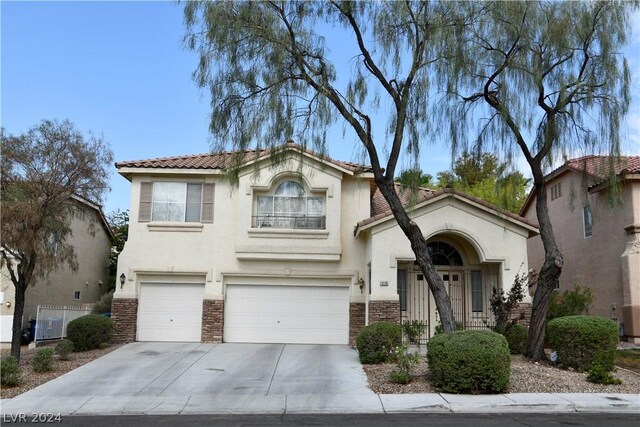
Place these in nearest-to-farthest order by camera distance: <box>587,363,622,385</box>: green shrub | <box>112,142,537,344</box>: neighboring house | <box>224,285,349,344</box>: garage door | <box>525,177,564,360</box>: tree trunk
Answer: <box>587,363,622,385</box>: green shrub < <box>525,177,564,360</box>: tree trunk < <box>112,142,537,344</box>: neighboring house < <box>224,285,349,344</box>: garage door

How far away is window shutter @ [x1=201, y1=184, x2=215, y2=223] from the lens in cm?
2012

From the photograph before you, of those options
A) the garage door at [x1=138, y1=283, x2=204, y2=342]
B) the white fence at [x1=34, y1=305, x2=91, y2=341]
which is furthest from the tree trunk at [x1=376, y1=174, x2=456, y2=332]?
the white fence at [x1=34, y1=305, x2=91, y2=341]

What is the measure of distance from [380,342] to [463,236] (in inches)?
211

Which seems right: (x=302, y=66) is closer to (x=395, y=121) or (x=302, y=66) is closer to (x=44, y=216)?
(x=395, y=121)

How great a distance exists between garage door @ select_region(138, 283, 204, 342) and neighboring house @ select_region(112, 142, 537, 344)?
1.3 inches

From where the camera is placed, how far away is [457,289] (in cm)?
1947

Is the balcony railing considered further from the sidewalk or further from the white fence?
the sidewalk

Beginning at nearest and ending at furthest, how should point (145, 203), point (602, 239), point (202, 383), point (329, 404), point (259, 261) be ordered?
point (329, 404), point (202, 383), point (259, 261), point (145, 203), point (602, 239)

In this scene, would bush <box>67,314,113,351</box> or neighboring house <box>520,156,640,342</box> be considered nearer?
bush <box>67,314,113,351</box>

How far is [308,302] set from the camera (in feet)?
65.6

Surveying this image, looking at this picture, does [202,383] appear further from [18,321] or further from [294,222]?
[294,222]

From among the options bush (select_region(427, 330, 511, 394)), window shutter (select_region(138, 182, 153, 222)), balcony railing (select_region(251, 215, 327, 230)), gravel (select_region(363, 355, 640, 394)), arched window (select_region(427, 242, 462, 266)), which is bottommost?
gravel (select_region(363, 355, 640, 394))

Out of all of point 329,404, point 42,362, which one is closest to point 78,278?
point 42,362

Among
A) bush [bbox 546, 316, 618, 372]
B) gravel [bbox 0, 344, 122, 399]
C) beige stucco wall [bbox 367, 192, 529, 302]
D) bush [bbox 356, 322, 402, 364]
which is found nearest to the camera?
gravel [bbox 0, 344, 122, 399]
